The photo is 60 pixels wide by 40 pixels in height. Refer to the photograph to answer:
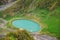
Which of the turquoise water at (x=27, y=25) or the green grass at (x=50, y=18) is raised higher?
the green grass at (x=50, y=18)

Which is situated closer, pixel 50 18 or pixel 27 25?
pixel 27 25

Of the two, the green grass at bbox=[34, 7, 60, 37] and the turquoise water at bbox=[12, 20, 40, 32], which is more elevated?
the green grass at bbox=[34, 7, 60, 37]

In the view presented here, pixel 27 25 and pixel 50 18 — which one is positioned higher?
pixel 50 18

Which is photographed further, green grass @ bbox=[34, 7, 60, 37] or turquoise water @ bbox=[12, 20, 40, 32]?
green grass @ bbox=[34, 7, 60, 37]

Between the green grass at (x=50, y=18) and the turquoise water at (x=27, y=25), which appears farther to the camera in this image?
the green grass at (x=50, y=18)

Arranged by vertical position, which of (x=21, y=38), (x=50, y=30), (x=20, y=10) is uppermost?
(x=20, y=10)

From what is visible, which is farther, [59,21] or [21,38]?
[59,21]

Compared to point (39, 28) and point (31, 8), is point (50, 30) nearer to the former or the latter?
point (39, 28)

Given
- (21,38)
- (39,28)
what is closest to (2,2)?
(39,28)
